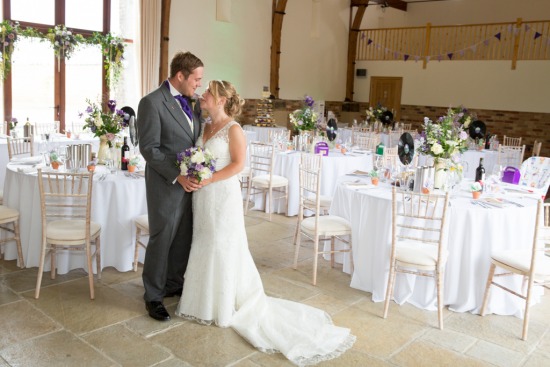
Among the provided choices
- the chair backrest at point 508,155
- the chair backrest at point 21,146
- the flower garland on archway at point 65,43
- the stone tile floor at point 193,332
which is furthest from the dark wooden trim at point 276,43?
the stone tile floor at point 193,332

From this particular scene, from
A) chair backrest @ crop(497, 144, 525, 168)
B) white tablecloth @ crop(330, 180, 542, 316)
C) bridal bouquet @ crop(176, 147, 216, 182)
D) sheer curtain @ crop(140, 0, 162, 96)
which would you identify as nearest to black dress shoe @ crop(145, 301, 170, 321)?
bridal bouquet @ crop(176, 147, 216, 182)

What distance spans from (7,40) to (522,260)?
26.4ft

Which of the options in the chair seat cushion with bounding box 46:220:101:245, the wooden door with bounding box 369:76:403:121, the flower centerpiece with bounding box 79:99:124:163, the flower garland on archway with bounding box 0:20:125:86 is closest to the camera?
the chair seat cushion with bounding box 46:220:101:245

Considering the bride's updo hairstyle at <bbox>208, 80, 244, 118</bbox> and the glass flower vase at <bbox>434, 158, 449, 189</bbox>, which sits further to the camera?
the glass flower vase at <bbox>434, 158, 449, 189</bbox>

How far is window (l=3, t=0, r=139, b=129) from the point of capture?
8.99 metres

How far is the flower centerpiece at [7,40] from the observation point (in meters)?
8.23

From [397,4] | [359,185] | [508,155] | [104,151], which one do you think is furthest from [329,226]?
[397,4]

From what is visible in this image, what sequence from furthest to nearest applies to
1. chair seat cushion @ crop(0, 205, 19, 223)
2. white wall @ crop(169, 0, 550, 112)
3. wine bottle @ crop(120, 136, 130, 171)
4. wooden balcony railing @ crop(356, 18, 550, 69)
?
wooden balcony railing @ crop(356, 18, 550, 69) → white wall @ crop(169, 0, 550, 112) → wine bottle @ crop(120, 136, 130, 171) → chair seat cushion @ crop(0, 205, 19, 223)

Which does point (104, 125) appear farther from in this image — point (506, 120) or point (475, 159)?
point (506, 120)

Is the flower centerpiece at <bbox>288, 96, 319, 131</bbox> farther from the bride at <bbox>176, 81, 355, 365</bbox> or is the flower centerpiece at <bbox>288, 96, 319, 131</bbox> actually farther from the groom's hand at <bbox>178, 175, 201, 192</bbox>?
the groom's hand at <bbox>178, 175, 201, 192</bbox>

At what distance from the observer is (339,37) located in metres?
15.2

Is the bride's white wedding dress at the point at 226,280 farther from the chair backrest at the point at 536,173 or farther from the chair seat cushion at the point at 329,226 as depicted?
the chair backrest at the point at 536,173

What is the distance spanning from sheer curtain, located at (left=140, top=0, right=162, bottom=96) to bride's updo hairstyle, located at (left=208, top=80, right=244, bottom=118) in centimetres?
705

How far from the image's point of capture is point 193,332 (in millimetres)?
3533
